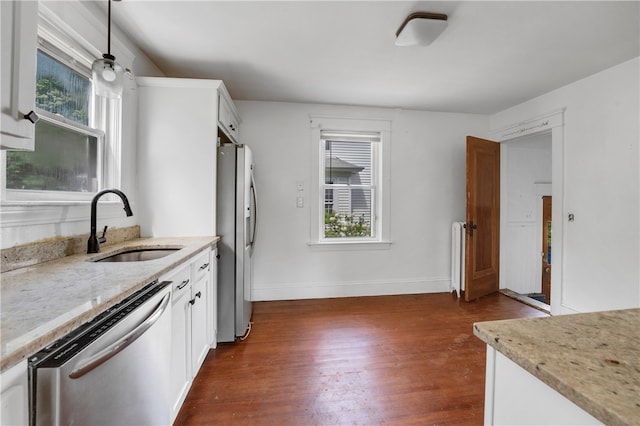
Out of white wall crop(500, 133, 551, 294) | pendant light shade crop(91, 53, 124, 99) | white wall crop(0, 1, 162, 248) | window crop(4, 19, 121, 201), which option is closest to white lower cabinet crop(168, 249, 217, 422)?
A: white wall crop(0, 1, 162, 248)

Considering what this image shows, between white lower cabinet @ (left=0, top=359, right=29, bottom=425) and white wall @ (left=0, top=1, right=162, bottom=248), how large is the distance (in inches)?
35.6

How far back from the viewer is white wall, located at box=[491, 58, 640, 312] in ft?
7.50

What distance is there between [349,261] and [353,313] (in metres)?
0.71

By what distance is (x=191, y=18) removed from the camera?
5.89 ft

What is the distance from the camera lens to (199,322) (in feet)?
5.97

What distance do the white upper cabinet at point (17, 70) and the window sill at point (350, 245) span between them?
2717mm

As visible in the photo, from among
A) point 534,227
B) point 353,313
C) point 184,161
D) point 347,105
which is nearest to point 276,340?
point 353,313

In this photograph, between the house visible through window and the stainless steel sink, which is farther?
the house visible through window

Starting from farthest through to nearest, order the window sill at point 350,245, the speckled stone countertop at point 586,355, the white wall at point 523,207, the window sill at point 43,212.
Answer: the white wall at point 523,207, the window sill at point 350,245, the window sill at point 43,212, the speckled stone countertop at point 586,355

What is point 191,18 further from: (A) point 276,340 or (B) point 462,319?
(B) point 462,319

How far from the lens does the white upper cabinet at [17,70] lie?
2.58 feet

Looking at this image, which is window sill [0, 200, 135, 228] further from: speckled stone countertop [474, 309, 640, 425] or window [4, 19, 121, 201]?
speckled stone countertop [474, 309, 640, 425]

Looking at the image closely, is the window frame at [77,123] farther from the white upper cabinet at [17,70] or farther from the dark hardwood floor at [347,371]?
the dark hardwood floor at [347,371]

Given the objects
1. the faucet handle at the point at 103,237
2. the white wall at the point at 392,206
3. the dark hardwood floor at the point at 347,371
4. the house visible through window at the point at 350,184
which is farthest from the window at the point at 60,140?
the house visible through window at the point at 350,184
